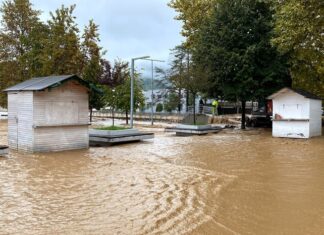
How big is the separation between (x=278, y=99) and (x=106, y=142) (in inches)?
406

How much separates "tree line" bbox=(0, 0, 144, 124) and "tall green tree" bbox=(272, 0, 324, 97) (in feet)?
45.7

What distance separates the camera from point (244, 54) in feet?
81.8

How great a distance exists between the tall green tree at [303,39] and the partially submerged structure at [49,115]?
1140 centimetres

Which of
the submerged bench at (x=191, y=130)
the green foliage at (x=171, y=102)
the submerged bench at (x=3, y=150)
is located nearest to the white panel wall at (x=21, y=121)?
the submerged bench at (x=3, y=150)

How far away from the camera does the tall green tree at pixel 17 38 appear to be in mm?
35719

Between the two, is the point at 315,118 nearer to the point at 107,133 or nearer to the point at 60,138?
the point at 107,133

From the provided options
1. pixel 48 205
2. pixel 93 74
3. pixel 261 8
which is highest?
pixel 261 8

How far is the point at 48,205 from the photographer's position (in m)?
7.45

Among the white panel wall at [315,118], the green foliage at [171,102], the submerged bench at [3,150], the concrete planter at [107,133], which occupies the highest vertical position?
the green foliage at [171,102]

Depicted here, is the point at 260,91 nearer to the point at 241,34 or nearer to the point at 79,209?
the point at 241,34

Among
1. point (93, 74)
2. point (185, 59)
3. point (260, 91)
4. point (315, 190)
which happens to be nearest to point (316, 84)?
point (260, 91)

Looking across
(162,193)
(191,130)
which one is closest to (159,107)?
(191,130)

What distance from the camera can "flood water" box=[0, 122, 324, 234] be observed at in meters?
6.30

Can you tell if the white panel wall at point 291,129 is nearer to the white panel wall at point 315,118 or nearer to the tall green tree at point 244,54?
the white panel wall at point 315,118
